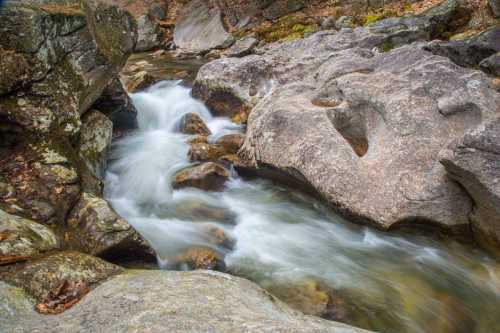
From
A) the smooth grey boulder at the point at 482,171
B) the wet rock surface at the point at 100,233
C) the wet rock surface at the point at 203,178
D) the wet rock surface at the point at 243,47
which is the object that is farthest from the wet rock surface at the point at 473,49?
the wet rock surface at the point at 243,47

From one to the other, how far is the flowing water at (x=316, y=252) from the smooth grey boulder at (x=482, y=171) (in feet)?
1.75

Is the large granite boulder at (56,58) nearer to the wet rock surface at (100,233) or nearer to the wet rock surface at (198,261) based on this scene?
the wet rock surface at (100,233)

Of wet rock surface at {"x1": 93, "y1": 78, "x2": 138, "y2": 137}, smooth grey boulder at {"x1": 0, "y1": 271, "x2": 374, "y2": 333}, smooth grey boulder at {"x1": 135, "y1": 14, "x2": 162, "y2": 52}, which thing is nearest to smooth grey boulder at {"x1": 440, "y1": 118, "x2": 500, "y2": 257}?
smooth grey boulder at {"x1": 0, "y1": 271, "x2": 374, "y2": 333}

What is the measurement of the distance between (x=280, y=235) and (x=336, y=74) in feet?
14.6

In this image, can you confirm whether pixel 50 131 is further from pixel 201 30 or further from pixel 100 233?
pixel 201 30

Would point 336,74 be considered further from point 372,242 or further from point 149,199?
point 149,199

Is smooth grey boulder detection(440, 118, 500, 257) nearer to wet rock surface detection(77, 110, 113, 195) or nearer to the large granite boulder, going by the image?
wet rock surface detection(77, 110, 113, 195)

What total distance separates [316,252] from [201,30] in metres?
20.7

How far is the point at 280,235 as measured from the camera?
6.48 m

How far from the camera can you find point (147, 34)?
80.9ft

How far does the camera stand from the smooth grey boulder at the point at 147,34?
23719 mm

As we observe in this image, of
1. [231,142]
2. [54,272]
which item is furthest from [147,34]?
[54,272]

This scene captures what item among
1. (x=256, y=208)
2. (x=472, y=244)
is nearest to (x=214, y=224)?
(x=256, y=208)

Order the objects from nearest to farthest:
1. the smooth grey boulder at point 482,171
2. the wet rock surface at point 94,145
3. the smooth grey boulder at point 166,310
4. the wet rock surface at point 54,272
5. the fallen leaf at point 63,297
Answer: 1. the smooth grey boulder at point 166,310
2. the fallen leaf at point 63,297
3. the wet rock surface at point 54,272
4. the smooth grey boulder at point 482,171
5. the wet rock surface at point 94,145
